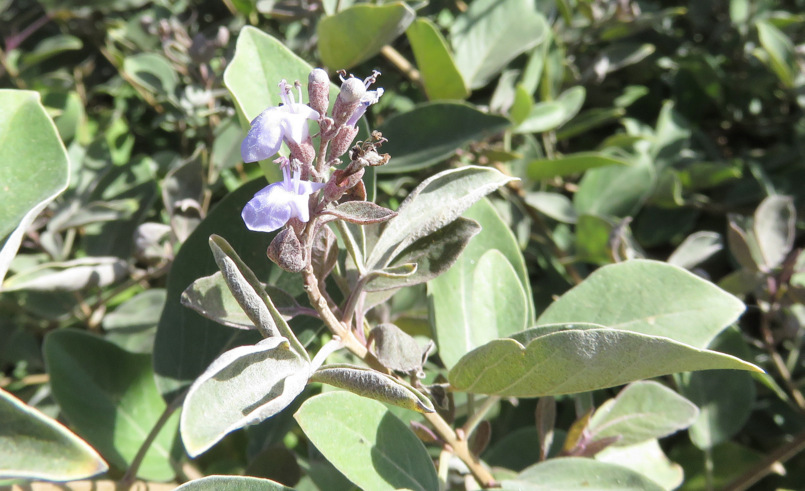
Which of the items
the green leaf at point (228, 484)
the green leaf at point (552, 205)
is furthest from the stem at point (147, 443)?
the green leaf at point (552, 205)

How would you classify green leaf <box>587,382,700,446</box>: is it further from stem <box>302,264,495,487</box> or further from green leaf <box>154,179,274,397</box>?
green leaf <box>154,179,274,397</box>

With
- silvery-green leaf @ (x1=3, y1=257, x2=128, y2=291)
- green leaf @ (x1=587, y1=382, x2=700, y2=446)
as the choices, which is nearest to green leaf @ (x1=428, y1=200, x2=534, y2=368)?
green leaf @ (x1=587, y1=382, x2=700, y2=446)

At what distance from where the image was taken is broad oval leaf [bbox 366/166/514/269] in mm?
784

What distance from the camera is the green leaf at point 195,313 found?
984 mm

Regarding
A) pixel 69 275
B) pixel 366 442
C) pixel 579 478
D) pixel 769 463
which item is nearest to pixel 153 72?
pixel 69 275

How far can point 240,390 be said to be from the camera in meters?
0.67

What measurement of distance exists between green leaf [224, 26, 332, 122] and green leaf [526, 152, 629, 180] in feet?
2.34

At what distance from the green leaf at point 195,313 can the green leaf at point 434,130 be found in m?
0.38

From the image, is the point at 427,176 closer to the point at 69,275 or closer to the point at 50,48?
the point at 69,275

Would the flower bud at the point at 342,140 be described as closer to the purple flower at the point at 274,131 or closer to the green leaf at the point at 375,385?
the purple flower at the point at 274,131

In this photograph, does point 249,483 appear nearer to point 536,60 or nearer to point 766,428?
point 536,60

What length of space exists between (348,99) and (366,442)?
408 mm

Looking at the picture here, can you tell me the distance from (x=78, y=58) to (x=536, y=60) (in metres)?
1.47

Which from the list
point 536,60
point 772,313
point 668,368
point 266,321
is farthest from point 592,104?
point 266,321
